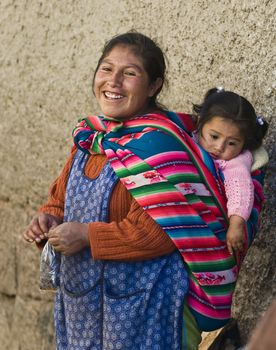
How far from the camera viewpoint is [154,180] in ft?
8.15

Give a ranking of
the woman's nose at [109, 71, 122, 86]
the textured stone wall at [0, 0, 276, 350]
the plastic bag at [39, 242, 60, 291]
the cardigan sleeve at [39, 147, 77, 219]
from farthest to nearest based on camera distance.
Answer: the textured stone wall at [0, 0, 276, 350], the cardigan sleeve at [39, 147, 77, 219], the plastic bag at [39, 242, 60, 291], the woman's nose at [109, 71, 122, 86]

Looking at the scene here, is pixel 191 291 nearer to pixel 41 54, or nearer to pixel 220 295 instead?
pixel 220 295

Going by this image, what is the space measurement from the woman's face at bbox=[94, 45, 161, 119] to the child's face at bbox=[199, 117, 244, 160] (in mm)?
224

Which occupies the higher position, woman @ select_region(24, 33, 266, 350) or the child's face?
the child's face

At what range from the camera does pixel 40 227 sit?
8.98 feet

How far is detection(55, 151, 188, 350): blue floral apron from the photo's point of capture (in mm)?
2543

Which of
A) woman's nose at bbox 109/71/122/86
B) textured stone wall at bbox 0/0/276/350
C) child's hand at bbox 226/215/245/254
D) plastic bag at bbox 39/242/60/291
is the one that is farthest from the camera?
textured stone wall at bbox 0/0/276/350

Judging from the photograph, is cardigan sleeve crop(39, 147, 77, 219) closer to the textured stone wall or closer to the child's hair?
the child's hair

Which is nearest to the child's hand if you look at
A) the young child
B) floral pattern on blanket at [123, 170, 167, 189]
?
the young child

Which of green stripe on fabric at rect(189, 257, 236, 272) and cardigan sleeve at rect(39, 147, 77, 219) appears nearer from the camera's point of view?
green stripe on fabric at rect(189, 257, 236, 272)

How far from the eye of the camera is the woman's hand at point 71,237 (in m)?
2.53

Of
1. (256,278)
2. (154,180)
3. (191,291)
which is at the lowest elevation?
(256,278)

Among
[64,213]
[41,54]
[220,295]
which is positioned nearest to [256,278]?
[220,295]

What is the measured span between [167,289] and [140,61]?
2.24 ft
